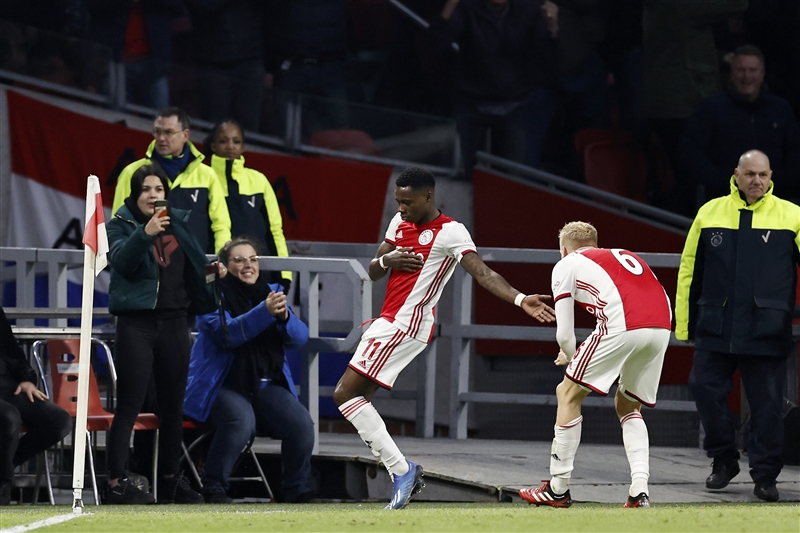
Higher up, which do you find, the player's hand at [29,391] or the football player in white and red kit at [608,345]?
the football player in white and red kit at [608,345]

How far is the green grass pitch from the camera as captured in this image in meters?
5.41

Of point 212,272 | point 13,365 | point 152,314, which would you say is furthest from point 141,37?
point 13,365

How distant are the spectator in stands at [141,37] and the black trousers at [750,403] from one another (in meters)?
5.61

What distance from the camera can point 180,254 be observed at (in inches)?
316

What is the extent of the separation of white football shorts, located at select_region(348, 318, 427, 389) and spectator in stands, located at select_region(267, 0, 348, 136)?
5354 mm

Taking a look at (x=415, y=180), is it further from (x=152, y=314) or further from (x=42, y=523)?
(x=42, y=523)

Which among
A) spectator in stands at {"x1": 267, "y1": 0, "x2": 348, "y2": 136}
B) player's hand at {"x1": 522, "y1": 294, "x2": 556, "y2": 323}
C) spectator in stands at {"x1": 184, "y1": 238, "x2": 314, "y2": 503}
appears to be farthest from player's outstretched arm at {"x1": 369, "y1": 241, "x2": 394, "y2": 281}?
spectator in stands at {"x1": 267, "y1": 0, "x2": 348, "y2": 136}

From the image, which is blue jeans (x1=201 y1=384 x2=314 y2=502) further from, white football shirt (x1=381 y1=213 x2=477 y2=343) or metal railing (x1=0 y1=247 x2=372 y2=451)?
white football shirt (x1=381 y1=213 x2=477 y2=343)

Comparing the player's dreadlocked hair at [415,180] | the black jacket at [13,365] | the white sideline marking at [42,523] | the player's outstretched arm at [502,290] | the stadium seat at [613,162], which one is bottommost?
the white sideline marking at [42,523]

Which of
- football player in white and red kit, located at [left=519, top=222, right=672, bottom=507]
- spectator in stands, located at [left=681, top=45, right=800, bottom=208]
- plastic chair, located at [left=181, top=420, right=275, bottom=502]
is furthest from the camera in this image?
spectator in stands, located at [left=681, top=45, right=800, bottom=208]

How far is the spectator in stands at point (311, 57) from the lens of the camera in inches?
471

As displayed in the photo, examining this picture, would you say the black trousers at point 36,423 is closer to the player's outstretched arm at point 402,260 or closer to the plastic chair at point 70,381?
the plastic chair at point 70,381

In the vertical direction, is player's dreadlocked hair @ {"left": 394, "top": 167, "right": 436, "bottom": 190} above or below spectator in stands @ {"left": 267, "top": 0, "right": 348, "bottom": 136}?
below

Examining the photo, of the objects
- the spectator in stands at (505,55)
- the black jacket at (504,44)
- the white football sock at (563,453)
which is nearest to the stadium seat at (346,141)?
the spectator in stands at (505,55)
